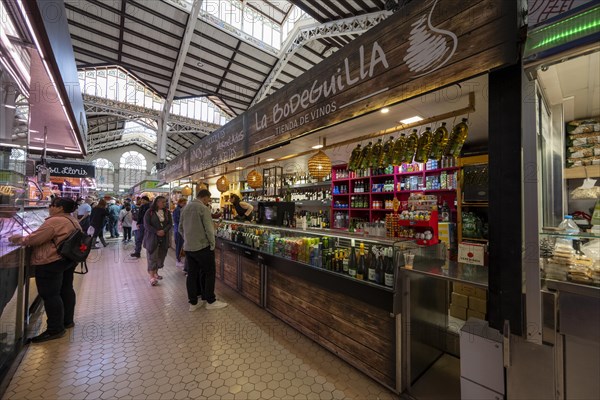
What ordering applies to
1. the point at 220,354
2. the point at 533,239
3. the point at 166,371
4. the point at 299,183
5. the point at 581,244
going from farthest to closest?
the point at 299,183 → the point at 220,354 → the point at 166,371 → the point at 581,244 → the point at 533,239

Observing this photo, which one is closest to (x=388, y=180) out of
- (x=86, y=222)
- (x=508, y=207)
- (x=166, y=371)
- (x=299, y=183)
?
(x=299, y=183)

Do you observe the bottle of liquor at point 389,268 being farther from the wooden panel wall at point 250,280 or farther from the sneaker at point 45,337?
the sneaker at point 45,337

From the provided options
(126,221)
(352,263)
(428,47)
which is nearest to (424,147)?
(428,47)

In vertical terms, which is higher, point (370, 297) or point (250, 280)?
point (370, 297)

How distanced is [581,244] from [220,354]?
328 cm

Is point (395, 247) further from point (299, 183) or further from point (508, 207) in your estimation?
point (299, 183)

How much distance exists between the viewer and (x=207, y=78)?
13.6m

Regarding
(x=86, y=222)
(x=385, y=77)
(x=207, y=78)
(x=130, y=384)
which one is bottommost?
(x=130, y=384)

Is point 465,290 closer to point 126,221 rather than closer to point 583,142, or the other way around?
point 583,142

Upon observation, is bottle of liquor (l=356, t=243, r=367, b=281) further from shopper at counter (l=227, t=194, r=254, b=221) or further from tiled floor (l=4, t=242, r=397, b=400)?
shopper at counter (l=227, t=194, r=254, b=221)

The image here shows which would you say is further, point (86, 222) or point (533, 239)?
point (86, 222)

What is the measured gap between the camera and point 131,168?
3117 cm

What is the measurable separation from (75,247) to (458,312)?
4801 mm

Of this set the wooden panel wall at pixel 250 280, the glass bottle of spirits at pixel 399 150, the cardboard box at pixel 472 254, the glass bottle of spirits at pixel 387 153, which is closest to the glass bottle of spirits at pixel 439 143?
the glass bottle of spirits at pixel 399 150
